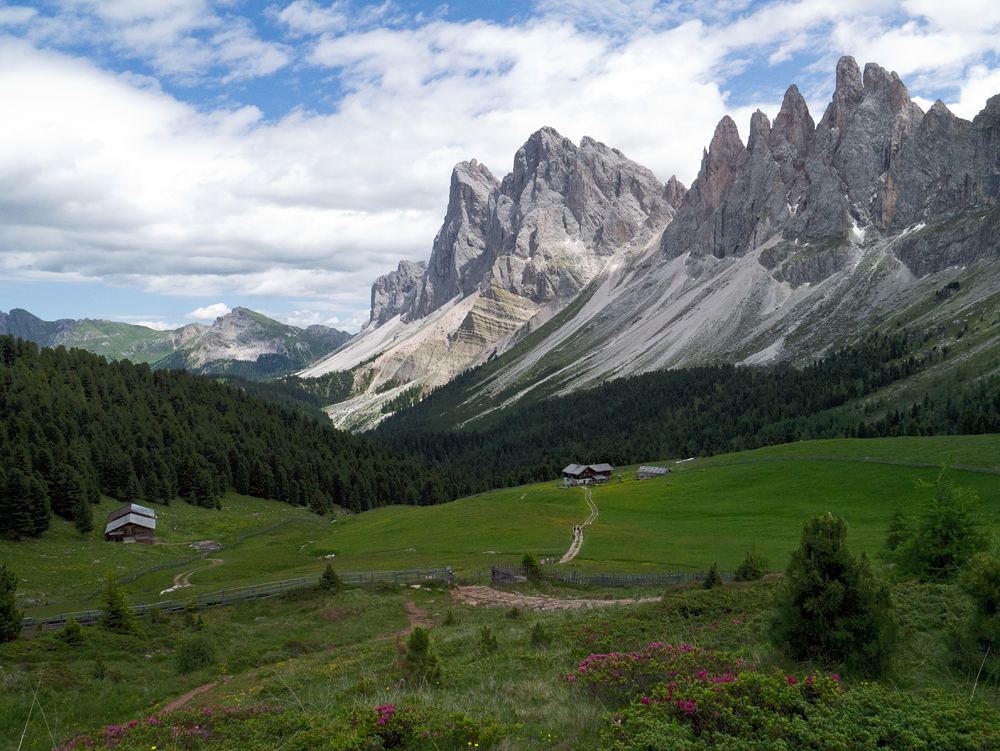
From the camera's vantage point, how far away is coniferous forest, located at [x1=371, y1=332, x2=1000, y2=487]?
12131 cm

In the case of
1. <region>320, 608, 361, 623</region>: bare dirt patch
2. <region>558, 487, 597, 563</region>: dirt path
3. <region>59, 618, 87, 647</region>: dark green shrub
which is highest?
<region>59, 618, 87, 647</region>: dark green shrub

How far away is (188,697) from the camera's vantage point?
20.4m

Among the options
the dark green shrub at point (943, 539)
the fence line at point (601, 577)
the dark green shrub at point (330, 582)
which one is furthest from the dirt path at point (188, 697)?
the dark green shrub at point (943, 539)

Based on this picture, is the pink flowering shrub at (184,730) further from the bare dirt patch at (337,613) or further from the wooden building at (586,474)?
the wooden building at (586,474)

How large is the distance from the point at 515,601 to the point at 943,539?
24969mm

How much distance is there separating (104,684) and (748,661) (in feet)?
Result: 76.4

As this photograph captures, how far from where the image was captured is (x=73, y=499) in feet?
192

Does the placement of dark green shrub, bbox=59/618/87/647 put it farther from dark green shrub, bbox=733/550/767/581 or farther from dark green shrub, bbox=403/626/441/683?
dark green shrub, bbox=733/550/767/581

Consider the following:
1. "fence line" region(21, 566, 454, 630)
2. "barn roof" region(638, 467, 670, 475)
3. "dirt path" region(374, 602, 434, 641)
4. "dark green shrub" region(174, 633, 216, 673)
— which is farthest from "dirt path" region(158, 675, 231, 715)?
"barn roof" region(638, 467, 670, 475)

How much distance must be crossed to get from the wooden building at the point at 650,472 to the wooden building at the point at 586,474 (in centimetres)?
663

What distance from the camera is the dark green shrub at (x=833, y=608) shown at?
1332 cm

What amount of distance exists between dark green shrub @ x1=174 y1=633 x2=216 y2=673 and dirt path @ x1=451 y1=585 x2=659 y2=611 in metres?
17.7

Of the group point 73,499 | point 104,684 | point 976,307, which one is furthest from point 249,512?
point 976,307

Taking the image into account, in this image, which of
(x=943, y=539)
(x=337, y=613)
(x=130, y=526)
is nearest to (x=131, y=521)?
(x=130, y=526)
